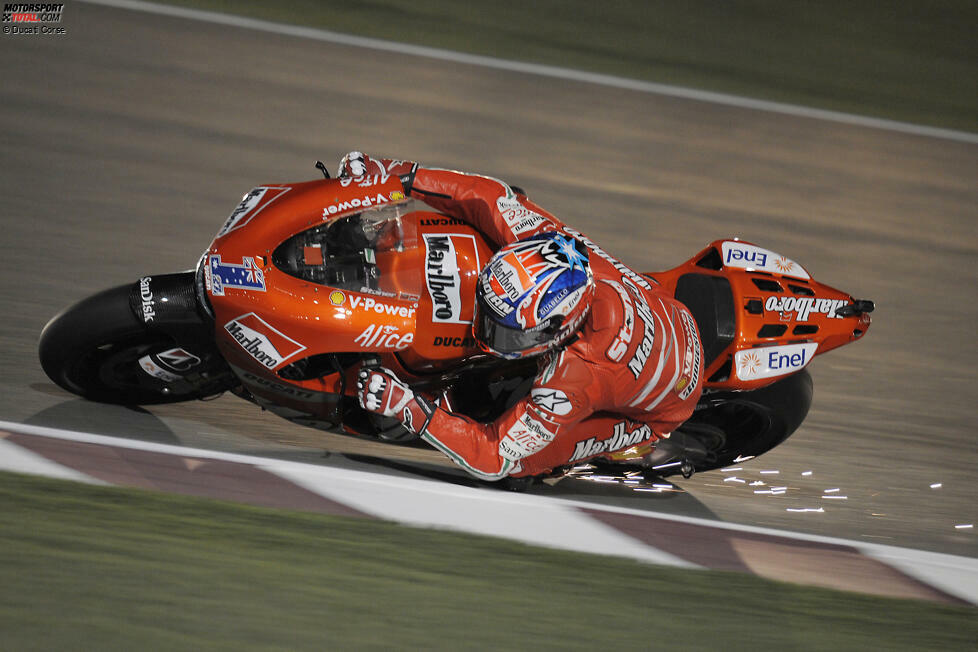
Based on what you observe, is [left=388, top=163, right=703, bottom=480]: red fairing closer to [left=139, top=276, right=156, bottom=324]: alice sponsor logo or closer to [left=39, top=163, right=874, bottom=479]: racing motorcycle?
[left=39, top=163, right=874, bottom=479]: racing motorcycle

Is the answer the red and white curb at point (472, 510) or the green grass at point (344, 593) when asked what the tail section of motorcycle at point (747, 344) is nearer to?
the red and white curb at point (472, 510)

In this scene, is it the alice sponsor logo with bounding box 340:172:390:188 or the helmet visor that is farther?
the alice sponsor logo with bounding box 340:172:390:188

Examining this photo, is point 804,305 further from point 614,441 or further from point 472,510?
point 472,510

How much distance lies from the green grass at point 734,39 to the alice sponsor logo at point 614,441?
480cm

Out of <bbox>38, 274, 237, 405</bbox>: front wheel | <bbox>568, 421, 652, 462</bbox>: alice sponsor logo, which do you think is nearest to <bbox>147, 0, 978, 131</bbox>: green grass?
<bbox>38, 274, 237, 405</bbox>: front wheel

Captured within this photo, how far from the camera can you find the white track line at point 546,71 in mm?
7891

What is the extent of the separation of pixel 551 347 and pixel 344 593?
1197 mm

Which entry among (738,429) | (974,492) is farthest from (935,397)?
(738,429)

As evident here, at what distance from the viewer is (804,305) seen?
445 cm

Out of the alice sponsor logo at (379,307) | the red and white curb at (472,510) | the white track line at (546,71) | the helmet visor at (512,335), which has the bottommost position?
the red and white curb at (472,510)

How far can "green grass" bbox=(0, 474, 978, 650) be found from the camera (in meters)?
3.36

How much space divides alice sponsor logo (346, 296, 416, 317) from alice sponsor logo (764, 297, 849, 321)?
173cm

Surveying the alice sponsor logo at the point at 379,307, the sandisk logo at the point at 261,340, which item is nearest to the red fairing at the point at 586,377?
the alice sponsor logo at the point at 379,307

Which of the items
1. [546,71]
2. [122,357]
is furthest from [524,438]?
[546,71]
